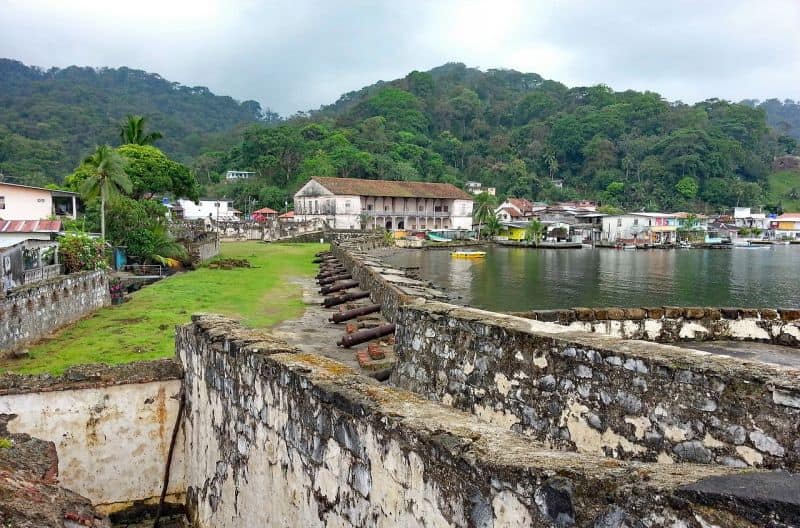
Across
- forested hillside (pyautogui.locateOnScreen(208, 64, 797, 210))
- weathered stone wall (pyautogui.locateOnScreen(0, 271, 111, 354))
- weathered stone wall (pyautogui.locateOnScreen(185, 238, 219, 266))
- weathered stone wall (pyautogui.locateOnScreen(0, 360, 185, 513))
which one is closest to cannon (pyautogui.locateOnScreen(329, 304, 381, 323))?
weathered stone wall (pyautogui.locateOnScreen(0, 360, 185, 513))

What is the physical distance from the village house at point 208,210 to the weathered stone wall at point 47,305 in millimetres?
62374

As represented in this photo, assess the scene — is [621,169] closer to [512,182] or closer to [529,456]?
[512,182]

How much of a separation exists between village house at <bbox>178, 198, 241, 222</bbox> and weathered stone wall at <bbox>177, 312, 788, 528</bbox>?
262ft

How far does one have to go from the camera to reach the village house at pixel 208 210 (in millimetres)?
85250

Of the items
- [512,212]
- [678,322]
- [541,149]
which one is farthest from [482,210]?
[678,322]

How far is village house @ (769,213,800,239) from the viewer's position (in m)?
108

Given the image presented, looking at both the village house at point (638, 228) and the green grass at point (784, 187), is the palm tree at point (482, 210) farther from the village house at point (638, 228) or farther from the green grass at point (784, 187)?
the green grass at point (784, 187)

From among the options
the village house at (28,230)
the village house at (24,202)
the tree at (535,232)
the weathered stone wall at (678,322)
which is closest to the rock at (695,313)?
the weathered stone wall at (678,322)

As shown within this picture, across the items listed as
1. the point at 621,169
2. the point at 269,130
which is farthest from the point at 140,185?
the point at 621,169

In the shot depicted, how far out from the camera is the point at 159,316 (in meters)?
19.1

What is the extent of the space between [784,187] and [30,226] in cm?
14841

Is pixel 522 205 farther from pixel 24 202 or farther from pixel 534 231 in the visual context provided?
pixel 24 202

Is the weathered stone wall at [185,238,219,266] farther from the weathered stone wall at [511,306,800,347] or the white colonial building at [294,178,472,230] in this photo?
the white colonial building at [294,178,472,230]

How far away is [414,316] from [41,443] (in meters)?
4.49
